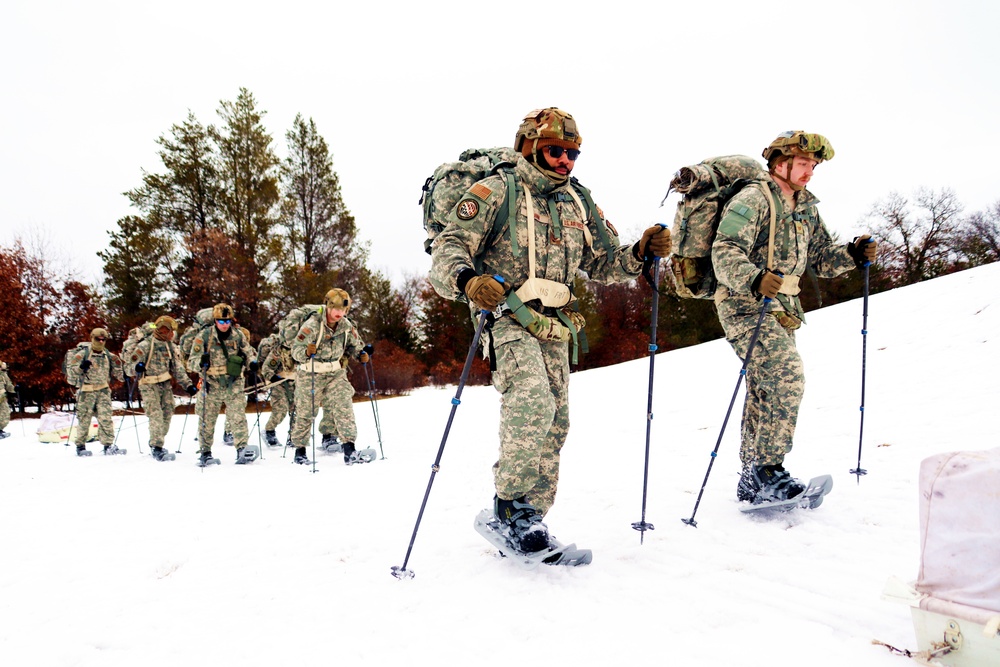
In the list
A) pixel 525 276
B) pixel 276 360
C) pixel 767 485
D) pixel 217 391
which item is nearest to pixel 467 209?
pixel 525 276

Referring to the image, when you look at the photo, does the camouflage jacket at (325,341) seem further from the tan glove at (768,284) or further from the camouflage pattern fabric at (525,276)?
the tan glove at (768,284)

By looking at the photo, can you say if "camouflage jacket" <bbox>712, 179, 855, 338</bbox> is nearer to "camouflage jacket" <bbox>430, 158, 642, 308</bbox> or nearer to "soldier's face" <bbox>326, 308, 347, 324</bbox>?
"camouflage jacket" <bbox>430, 158, 642, 308</bbox>

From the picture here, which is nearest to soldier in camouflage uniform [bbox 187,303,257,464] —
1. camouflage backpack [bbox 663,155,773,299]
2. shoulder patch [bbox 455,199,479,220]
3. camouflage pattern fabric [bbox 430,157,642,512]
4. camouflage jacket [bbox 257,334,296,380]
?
camouflage jacket [bbox 257,334,296,380]

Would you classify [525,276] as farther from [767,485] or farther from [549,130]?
[767,485]

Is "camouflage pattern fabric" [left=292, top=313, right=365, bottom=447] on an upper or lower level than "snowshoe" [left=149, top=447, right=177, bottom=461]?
upper

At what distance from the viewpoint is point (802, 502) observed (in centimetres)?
428

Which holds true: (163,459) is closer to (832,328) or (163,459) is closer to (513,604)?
(513,604)

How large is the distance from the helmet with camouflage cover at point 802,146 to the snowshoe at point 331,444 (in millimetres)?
8000

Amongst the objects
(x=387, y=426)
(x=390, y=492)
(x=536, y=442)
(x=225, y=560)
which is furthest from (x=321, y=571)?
(x=387, y=426)

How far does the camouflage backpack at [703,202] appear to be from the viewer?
4.68m

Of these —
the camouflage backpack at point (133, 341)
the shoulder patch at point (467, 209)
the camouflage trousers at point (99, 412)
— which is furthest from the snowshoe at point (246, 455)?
the shoulder patch at point (467, 209)

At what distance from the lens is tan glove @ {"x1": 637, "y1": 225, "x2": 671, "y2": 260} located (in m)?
3.66

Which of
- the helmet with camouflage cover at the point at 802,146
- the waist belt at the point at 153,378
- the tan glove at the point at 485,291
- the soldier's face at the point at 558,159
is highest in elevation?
the helmet with camouflage cover at the point at 802,146

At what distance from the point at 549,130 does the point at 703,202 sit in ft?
6.05
